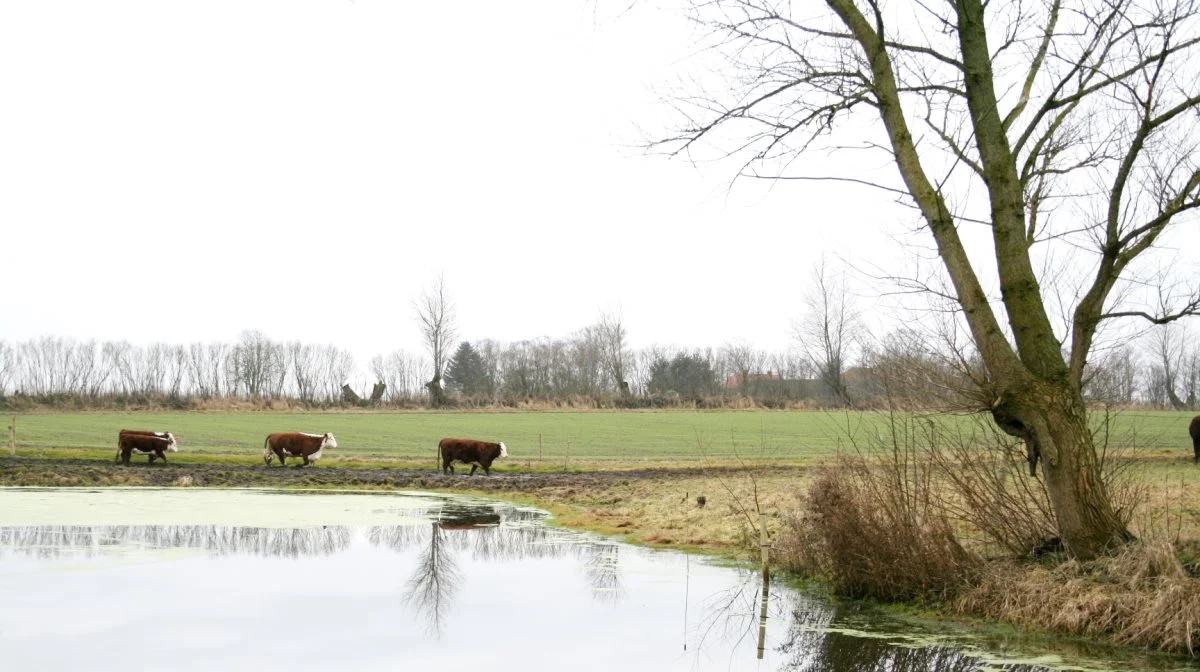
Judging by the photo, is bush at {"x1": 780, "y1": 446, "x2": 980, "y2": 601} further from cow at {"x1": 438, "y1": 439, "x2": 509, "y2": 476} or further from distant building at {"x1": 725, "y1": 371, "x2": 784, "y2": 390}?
distant building at {"x1": 725, "y1": 371, "x2": 784, "y2": 390}

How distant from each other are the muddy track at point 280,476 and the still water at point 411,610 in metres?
10.4

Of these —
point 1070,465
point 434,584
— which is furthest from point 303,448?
point 1070,465

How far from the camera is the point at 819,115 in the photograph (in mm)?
11992

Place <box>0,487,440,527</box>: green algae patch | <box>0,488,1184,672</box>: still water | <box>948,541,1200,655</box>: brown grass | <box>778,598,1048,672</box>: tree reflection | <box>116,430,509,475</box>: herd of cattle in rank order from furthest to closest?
1. <box>116,430,509,475</box>: herd of cattle
2. <box>0,487,440,527</box>: green algae patch
3. <box>948,541,1200,655</box>: brown grass
4. <box>0,488,1184,672</box>: still water
5. <box>778,598,1048,672</box>: tree reflection

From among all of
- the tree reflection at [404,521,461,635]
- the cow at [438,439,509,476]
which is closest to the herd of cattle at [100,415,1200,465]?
the cow at [438,439,509,476]

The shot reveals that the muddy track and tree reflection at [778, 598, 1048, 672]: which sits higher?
the muddy track

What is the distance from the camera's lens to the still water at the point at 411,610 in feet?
30.7

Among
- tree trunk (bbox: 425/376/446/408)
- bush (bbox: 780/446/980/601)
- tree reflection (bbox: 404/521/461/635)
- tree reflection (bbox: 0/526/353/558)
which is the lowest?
tree reflection (bbox: 404/521/461/635)

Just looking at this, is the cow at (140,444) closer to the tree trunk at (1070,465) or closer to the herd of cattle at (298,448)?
the herd of cattle at (298,448)

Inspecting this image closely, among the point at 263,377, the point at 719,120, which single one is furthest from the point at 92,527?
the point at 263,377

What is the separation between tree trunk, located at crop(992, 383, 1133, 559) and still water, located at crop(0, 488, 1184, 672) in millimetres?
1747

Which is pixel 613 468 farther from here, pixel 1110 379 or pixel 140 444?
pixel 1110 379

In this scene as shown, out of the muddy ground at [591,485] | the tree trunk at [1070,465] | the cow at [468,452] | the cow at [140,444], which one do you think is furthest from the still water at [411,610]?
the cow at [140,444]

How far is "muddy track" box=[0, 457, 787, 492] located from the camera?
94.4 feet
